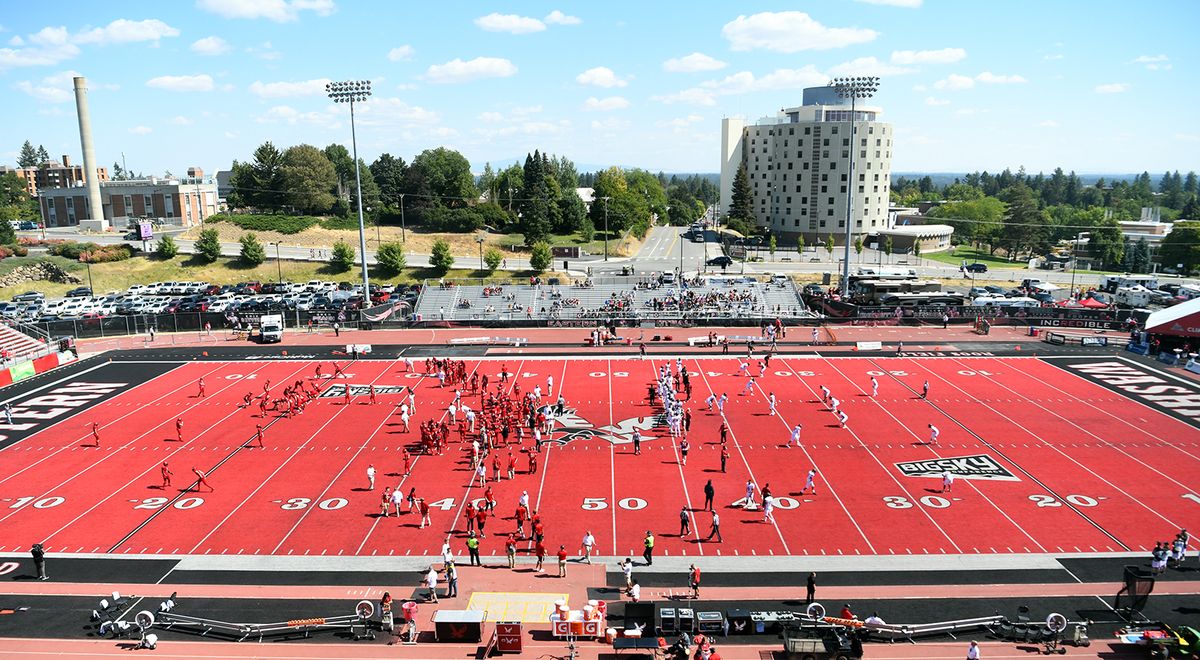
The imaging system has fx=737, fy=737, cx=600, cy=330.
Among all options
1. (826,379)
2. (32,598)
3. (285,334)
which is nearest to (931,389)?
(826,379)

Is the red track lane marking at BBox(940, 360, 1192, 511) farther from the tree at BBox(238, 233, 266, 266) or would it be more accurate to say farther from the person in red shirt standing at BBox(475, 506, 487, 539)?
the tree at BBox(238, 233, 266, 266)

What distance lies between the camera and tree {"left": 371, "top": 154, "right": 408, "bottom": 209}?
4323 inches

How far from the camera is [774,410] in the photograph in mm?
34656

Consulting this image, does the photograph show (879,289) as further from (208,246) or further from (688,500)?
(208,246)

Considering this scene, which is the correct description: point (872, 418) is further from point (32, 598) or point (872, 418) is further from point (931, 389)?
point (32, 598)

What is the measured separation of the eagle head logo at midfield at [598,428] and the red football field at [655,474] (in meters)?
0.13

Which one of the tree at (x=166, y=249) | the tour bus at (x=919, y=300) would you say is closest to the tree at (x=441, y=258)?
the tree at (x=166, y=249)

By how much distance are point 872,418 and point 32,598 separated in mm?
30916

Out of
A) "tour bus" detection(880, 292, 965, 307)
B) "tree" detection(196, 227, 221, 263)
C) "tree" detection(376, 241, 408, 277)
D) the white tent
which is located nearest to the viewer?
the white tent

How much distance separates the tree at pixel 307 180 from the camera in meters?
104

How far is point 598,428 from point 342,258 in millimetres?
57245

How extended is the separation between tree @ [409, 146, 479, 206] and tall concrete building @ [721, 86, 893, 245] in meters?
47.2

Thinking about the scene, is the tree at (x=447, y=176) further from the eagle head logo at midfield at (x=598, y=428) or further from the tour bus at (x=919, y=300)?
the eagle head logo at midfield at (x=598, y=428)

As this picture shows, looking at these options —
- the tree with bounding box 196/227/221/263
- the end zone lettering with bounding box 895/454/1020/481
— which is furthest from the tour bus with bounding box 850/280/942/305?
the tree with bounding box 196/227/221/263
